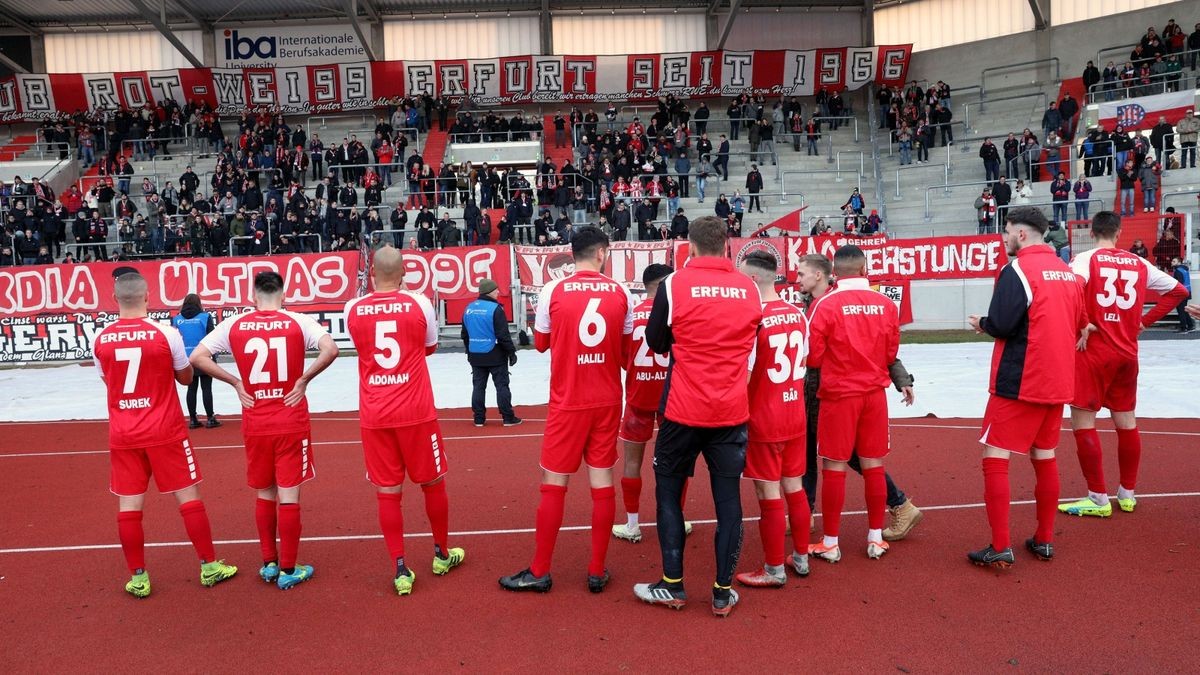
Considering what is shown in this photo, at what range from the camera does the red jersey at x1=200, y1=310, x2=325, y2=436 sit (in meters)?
5.34

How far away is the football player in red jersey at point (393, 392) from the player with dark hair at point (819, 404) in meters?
2.45

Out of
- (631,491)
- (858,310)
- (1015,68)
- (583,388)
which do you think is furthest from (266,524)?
(1015,68)

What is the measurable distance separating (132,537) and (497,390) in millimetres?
5868

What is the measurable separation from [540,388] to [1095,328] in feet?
29.0

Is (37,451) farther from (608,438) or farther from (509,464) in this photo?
(608,438)

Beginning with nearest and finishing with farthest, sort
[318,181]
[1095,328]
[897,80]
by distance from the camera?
[1095,328] → [318,181] → [897,80]

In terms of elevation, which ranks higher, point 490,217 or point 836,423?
point 490,217

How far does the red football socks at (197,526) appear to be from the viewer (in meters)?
5.51

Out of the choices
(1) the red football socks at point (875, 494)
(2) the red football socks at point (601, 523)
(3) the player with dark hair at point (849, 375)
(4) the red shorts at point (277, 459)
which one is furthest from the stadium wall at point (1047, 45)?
(4) the red shorts at point (277, 459)

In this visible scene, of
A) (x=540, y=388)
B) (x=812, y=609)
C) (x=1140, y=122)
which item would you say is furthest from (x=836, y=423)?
(x=1140, y=122)

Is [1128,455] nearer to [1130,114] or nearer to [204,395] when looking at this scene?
[204,395]

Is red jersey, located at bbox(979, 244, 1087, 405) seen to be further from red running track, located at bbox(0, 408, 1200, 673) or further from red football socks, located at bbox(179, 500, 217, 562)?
red football socks, located at bbox(179, 500, 217, 562)

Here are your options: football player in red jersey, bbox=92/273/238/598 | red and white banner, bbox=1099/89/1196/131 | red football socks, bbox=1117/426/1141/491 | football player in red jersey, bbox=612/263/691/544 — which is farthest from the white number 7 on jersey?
red and white banner, bbox=1099/89/1196/131

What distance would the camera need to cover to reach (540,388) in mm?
13781
